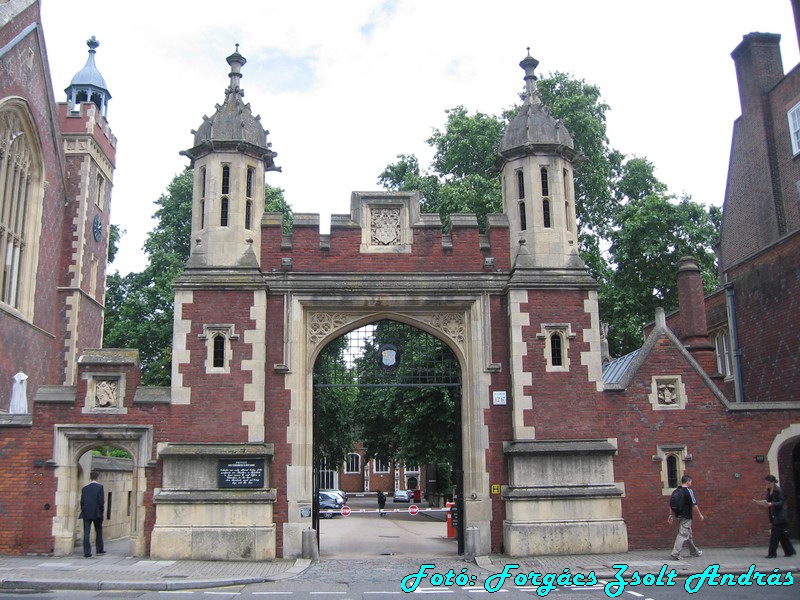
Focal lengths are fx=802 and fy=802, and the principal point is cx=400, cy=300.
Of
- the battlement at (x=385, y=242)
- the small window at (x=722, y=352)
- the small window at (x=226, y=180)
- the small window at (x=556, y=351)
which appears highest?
the small window at (x=226, y=180)

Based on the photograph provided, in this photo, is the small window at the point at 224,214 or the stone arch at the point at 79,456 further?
the small window at the point at 224,214

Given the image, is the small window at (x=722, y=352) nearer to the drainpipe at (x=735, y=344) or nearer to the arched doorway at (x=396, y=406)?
the drainpipe at (x=735, y=344)

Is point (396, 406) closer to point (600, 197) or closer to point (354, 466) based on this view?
point (600, 197)

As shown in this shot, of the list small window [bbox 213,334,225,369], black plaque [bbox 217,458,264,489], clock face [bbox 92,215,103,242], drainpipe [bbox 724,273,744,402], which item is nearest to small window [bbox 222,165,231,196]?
small window [bbox 213,334,225,369]

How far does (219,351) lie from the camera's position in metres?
15.9

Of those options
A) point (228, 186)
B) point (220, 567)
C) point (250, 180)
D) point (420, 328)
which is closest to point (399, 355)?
point (420, 328)

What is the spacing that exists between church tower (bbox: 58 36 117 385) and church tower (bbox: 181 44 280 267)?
1345 cm

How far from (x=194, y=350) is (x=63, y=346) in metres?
14.2

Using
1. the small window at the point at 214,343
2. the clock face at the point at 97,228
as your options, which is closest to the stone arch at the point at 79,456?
the small window at the point at 214,343

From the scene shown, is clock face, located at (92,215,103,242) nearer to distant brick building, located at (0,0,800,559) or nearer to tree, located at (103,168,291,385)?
tree, located at (103,168,291,385)

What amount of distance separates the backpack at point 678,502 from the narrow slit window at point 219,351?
8.78 m

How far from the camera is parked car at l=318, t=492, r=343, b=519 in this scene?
1412 inches

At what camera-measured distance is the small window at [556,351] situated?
53.0ft

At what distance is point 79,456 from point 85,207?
17090 millimetres
